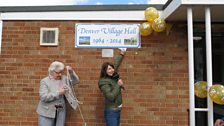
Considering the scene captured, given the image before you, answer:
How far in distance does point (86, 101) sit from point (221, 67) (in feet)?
7.85

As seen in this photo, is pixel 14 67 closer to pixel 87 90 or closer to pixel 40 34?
pixel 40 34

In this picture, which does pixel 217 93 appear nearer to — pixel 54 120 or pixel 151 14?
pixel 151 14

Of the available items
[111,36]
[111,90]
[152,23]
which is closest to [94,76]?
[111,36]

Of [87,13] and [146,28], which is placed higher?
[87,13]

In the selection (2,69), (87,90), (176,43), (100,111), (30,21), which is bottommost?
(100,111)

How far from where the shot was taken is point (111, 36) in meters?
5.38

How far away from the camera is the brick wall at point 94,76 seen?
5.28 meters

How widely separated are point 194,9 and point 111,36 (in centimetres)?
146

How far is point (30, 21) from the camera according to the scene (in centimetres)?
553

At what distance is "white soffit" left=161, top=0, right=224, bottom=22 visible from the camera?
4324 mm

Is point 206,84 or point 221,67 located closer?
point 206,84

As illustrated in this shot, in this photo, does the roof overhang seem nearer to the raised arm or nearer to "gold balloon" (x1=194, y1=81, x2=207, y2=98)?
the raised arm

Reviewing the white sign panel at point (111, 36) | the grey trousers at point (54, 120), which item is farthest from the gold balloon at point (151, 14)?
the grey trousers at point (54, 120)

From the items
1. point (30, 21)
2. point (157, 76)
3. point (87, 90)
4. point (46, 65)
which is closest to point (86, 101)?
point (87, 90)
